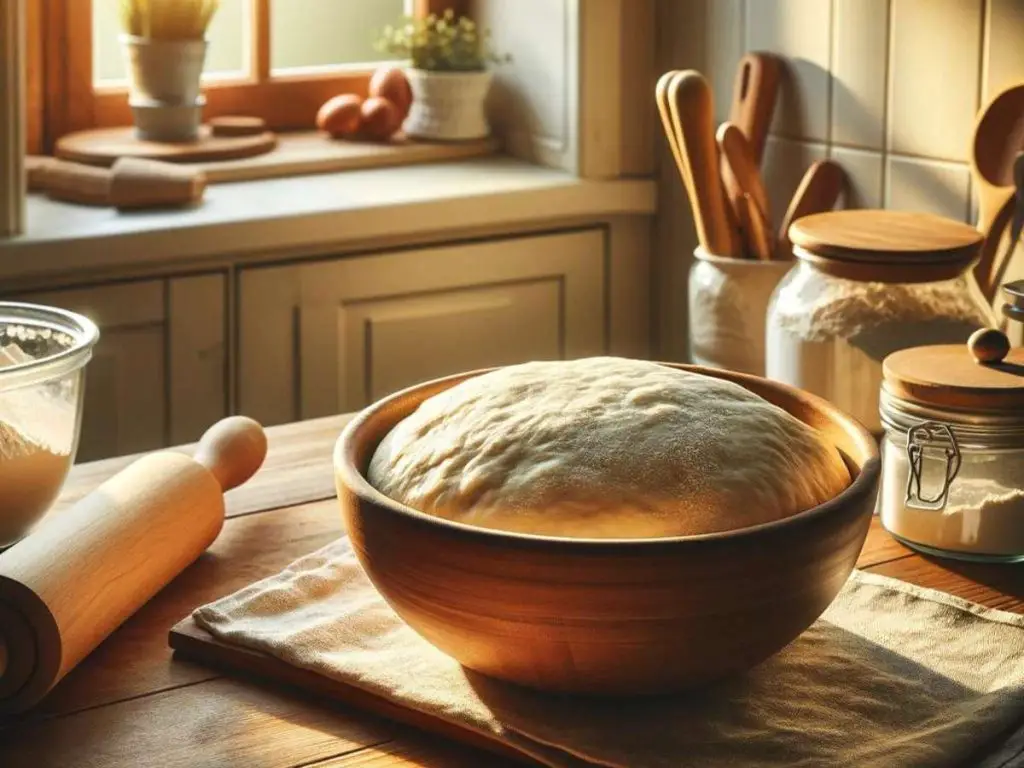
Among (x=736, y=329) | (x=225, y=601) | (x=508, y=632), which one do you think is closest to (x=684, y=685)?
(x=508, y=632)

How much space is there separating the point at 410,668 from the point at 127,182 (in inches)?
49.1

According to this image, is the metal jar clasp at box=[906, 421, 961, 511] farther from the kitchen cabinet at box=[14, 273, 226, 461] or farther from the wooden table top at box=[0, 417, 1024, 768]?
the kitchen cabinet at box=[14, 273, 226, 461]

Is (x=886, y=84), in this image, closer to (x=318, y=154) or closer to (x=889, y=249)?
(x=889, y=249)

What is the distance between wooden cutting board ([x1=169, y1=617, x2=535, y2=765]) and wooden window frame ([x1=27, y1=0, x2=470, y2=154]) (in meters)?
1.49

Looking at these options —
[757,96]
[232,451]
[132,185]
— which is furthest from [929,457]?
[132,185]

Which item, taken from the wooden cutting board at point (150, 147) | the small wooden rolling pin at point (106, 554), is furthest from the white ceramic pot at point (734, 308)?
the wooden cutting board at point (150, 147)

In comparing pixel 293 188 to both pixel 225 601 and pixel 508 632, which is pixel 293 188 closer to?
pixel 225 601

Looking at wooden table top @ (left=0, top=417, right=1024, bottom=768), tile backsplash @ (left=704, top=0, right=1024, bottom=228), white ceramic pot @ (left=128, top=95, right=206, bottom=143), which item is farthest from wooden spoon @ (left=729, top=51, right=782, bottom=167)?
wooden table top @ (left=0, top=417, right=1024, bottom=768)

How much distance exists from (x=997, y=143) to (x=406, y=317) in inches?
33.5

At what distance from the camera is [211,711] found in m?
0.77

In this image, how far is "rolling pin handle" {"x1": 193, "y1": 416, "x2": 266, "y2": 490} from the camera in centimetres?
100

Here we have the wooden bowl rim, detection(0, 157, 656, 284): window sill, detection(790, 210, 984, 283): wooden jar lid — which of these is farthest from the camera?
detection(0, 157, 656, 284): window sill

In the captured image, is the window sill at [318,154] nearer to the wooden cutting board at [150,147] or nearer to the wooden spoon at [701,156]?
the wooden cutting board at [150,147]

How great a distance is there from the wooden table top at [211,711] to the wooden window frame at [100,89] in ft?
4.45
